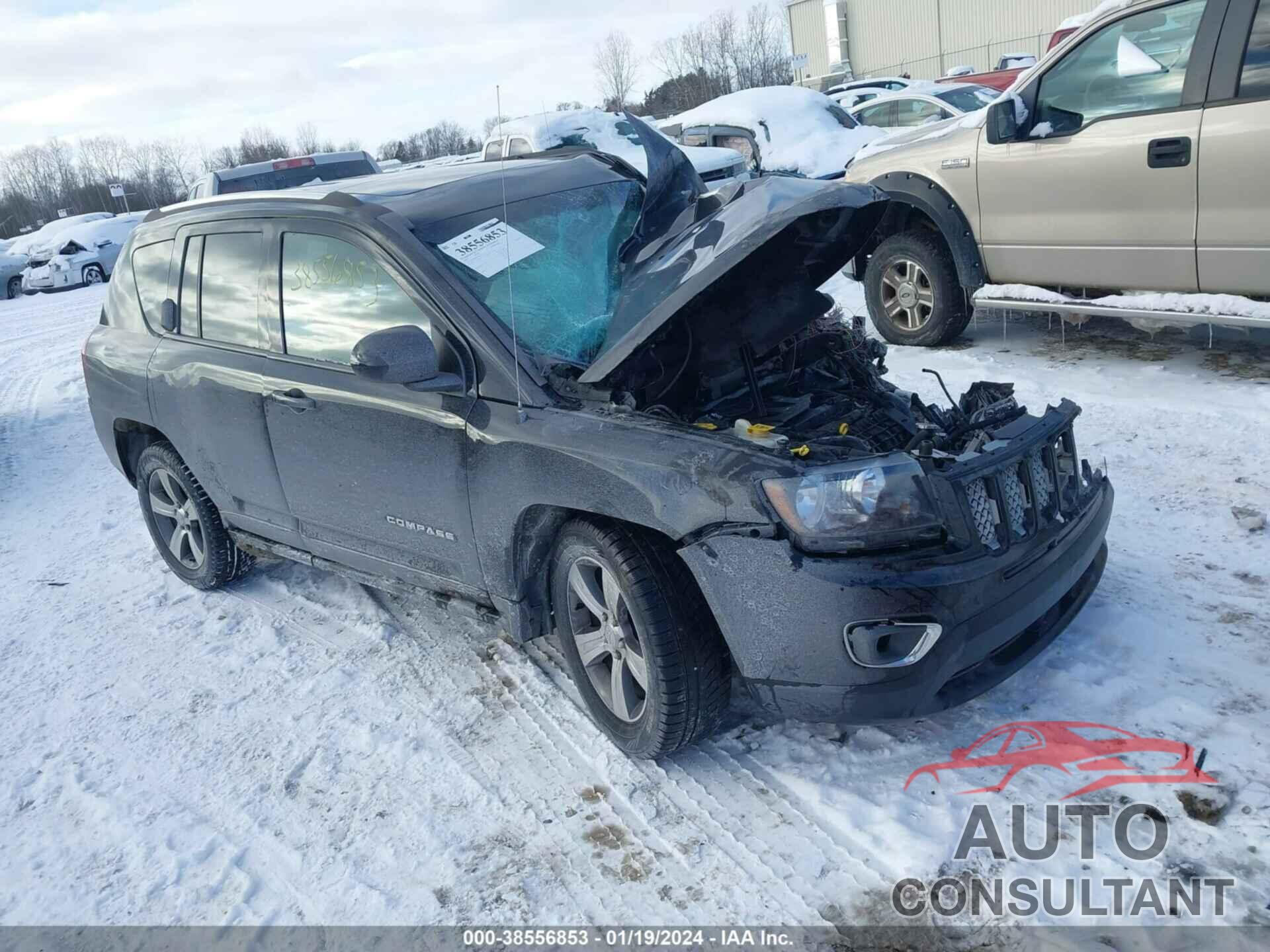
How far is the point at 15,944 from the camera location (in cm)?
281

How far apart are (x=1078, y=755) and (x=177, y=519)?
14.0 feet

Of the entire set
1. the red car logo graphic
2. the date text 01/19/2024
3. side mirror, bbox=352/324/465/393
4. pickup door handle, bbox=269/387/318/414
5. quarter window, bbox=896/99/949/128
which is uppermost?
quarter window, bbox=896/99/949/128

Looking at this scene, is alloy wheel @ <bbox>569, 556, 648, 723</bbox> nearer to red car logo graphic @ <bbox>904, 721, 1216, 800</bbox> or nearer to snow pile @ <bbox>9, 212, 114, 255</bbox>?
red car logo graphic @ <bbox>904, 721, 1216, 800</bbox>

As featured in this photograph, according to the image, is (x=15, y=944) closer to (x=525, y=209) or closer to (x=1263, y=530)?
(x=525, y=209)

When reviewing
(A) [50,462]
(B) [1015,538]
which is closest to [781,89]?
(A) [50,462]

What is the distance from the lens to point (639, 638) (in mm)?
3002

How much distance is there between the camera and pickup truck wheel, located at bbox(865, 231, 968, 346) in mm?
6816

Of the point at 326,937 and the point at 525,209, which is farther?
the point at 525,209

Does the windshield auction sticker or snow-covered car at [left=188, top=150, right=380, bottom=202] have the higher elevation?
snow-covered car at [left=188, top=150, right=380, bottom=202]

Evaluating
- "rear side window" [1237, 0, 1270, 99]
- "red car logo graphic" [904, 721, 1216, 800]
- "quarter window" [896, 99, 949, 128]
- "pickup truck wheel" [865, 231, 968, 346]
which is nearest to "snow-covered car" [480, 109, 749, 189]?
"quarter window" [896, 99, 949, 128]

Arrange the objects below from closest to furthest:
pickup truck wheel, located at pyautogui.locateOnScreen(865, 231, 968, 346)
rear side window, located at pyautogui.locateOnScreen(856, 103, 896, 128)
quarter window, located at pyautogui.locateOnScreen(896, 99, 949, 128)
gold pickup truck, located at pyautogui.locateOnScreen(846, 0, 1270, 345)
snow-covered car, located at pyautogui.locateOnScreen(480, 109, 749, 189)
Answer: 1. gold pickup truck, located at pyautogui.locateOnScreen(846, 0, 1270, 345)
2. pickup truck wheel, located at pyautogui.locateOnScreen(865, 231, 968, 346)
3. snow-covered car, located at pyautogui.locateOnScreen(480, 109, 749, 189)
4. quarter window, located at pyautogui.locateOnScreen(896, 99, 949, 128)
5. rear side window, located at pyautogui.locateOnScreen(856, 103, 896, 128)

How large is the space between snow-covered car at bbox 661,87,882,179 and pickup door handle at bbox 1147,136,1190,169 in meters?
8.45

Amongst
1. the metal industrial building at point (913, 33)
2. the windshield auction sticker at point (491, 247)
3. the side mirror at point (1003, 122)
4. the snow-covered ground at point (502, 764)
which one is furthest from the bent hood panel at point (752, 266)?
the metal industrial building at point (913, 33)

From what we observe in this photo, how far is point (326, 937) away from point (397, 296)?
207cm
